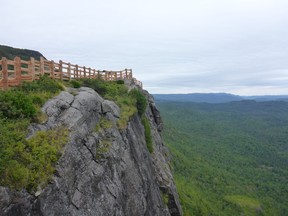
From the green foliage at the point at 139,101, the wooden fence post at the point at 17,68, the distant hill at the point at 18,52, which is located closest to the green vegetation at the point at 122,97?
the green foliage at the point at 139,101

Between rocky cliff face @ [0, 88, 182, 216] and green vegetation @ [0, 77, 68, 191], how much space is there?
13.1 inches

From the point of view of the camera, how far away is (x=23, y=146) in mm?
10016

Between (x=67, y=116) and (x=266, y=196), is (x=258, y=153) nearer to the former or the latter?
(x=266, y=196)

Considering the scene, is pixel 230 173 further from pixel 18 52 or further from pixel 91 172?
pixel 91 172

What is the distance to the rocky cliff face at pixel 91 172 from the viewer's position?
9.55 metres

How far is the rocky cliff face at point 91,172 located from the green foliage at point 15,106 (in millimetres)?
769

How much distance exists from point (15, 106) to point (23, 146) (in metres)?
2.52

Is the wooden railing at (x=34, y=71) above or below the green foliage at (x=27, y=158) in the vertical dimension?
above

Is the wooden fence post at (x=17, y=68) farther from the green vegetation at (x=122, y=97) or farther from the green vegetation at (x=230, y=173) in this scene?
the green vegetation at (x=230, y=173)

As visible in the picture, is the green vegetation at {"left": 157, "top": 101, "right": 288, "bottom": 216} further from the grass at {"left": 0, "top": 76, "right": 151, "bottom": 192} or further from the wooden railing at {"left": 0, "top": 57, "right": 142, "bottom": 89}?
the grass at {"left": 0, "top": 76, "right": 151, "bottom": 192}

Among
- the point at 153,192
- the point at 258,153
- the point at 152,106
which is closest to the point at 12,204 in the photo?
the point at 153,192

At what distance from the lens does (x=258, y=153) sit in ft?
456

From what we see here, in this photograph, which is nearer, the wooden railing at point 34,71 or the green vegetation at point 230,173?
the wooden railing at point 34,71

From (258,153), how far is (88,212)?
142543 mm
